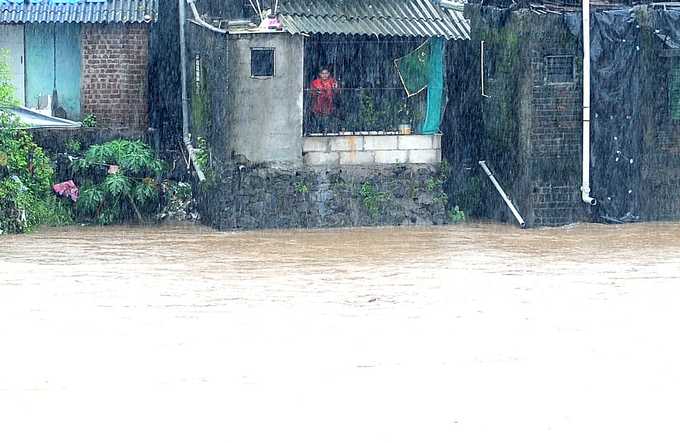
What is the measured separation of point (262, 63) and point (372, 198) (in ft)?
8.27

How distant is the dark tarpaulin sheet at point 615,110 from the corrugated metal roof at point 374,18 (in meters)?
1.87

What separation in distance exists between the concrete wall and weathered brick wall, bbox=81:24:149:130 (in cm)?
294

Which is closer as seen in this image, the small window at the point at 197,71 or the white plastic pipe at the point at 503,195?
the white plastic pipe at the point at 503,195

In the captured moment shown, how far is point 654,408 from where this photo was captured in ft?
33.6

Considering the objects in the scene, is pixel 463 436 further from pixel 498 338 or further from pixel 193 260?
pixel 193 260

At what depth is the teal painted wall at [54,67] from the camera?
75.5 ft

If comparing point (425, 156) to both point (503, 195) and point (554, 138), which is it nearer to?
point (503, 195)

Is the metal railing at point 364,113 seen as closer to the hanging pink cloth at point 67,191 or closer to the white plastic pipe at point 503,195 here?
the white plastic pipe at point 503,195

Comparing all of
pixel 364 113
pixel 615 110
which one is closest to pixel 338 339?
pixel 364 113

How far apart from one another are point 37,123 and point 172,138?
2.14 m

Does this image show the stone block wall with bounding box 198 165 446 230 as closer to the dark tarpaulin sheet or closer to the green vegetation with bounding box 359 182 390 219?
the green vegetation with bounding box 359 182 390 219

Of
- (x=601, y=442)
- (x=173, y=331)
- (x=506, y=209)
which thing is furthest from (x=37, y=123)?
(x=601, y=442)

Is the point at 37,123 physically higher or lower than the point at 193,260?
higher

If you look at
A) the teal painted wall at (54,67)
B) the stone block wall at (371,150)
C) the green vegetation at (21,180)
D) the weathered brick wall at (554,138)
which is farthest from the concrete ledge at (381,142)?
the teal painted wall at (54,67)
